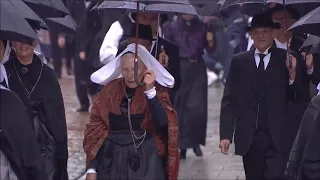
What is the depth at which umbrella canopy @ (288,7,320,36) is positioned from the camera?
5828 mm

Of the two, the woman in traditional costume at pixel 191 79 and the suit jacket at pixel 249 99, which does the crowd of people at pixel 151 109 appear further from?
the woman in traditional costume at pixel 191 79

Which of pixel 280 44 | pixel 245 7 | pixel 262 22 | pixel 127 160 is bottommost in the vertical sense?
pixel 127 160

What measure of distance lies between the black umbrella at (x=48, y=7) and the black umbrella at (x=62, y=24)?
2.12 feet

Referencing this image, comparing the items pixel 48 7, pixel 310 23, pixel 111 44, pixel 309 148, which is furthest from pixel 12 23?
pixel 111 44

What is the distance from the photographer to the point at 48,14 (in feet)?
23.9

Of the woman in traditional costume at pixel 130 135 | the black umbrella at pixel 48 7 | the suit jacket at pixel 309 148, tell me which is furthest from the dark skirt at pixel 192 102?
the suit jacket at pixel 309 148

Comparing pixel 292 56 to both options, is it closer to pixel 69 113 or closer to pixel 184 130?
pixel 184 130

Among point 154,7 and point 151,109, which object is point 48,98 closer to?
point 151,109

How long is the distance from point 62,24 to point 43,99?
1420 millimetres

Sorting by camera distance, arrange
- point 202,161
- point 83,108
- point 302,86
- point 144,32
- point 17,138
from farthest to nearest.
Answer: point 83,108 < point 202,161 < point 302,86 < point 144,32 < point 17,138

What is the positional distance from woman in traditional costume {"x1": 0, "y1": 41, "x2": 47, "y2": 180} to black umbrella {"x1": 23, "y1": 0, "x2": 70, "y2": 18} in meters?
2.03

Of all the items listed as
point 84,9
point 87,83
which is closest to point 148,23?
point 84,9

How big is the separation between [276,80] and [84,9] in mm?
5439

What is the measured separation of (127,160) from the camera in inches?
244
